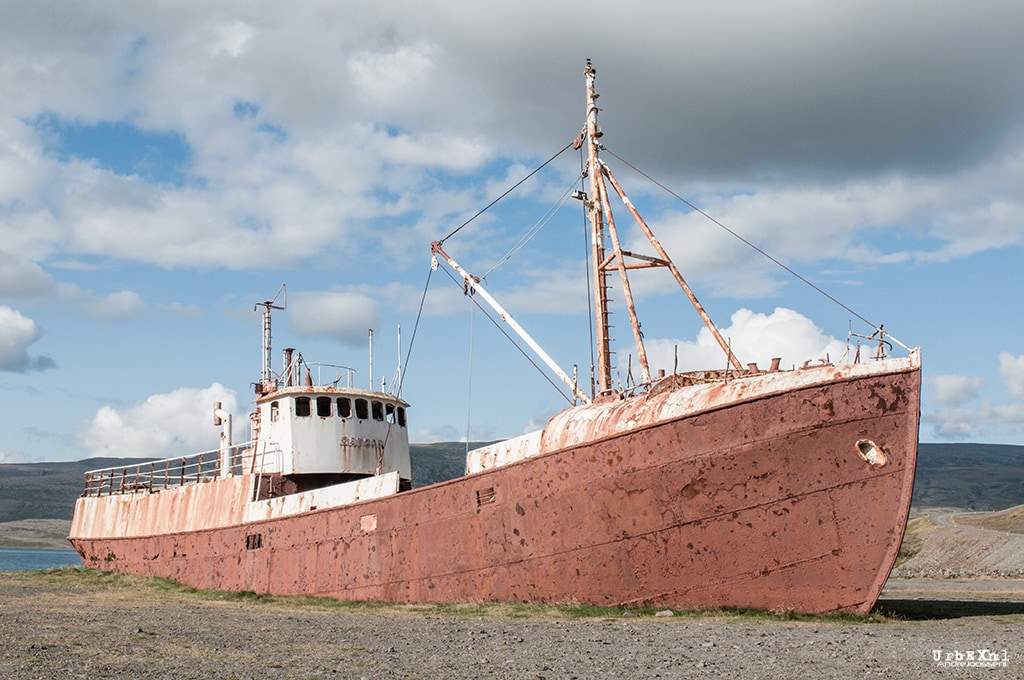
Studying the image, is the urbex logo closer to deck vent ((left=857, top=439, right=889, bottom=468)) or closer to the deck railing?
deck vent ((left=857, top=439, right=889, bottom=468))

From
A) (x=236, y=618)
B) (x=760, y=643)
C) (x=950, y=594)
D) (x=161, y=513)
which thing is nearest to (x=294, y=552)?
(x=236, y=618)

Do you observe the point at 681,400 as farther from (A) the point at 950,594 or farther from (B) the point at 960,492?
(B) the point at 960,492

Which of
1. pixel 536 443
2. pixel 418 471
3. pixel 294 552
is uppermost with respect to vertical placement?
pixel 418 471

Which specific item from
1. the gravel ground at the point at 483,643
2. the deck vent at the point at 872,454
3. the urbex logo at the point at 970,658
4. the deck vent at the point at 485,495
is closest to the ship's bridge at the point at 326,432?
the gravel ground at the point at 483,643

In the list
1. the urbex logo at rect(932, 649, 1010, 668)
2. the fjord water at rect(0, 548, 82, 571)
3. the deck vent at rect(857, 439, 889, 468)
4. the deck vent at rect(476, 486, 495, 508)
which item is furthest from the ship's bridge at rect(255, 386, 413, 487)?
the fjord water at rect(0, 548, 82, 571)

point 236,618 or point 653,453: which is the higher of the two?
point 653,453

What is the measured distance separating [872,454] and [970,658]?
148 inches

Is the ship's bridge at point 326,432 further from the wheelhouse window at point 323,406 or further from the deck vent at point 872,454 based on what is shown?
the deck vent at point 872,454

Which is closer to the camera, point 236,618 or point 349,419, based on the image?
point 236,618

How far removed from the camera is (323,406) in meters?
23.5

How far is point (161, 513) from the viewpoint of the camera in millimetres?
A: 26828

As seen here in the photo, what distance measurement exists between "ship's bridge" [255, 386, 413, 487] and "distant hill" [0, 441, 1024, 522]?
92.2m

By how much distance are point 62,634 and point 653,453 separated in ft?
28.5

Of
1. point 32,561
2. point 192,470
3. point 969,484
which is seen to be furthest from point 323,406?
point 969,484
